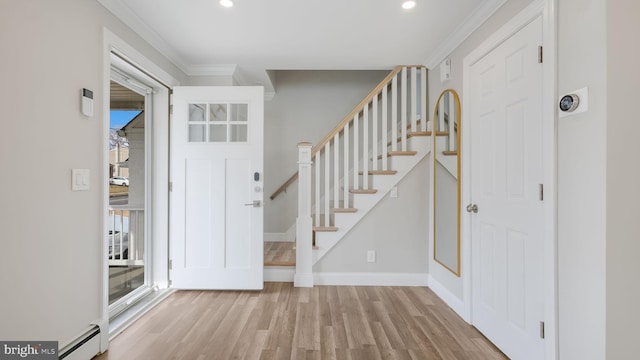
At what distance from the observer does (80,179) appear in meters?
1.78

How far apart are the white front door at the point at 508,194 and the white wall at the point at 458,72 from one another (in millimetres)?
179

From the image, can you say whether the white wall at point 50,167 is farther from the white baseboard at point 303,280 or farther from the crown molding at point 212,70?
the white baseboard at point 303,280

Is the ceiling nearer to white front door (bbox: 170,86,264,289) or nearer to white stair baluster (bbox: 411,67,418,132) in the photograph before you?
white stair baluster (bbox: 411,67,418,132)

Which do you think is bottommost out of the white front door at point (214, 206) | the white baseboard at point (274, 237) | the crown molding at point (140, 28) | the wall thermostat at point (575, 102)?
the white baseboard at point (274, 237)

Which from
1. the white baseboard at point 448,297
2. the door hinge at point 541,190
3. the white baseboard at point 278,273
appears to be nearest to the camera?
the door hinge at point 541,190

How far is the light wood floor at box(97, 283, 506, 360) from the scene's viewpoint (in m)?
1.92

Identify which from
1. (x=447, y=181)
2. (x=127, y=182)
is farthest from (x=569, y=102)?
(x=127, y=182)

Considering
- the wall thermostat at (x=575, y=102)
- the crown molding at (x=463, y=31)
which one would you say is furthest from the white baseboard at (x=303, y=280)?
the crown molding at (x=463, y=31)

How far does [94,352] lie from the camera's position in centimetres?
188

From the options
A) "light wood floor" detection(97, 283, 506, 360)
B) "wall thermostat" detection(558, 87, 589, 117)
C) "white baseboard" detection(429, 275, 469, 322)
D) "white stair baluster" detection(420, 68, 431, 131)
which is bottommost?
"light wood floor" detection(97, 283, 506, 360)

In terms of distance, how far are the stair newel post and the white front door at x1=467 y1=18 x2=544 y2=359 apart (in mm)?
1585

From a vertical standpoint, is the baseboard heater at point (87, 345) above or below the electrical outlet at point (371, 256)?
below

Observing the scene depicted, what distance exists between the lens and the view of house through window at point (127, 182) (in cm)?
351

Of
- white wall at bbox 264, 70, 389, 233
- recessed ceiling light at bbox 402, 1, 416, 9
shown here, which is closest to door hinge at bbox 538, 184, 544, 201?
recessed ceiling light at bbox 402, 1, 416, 9
